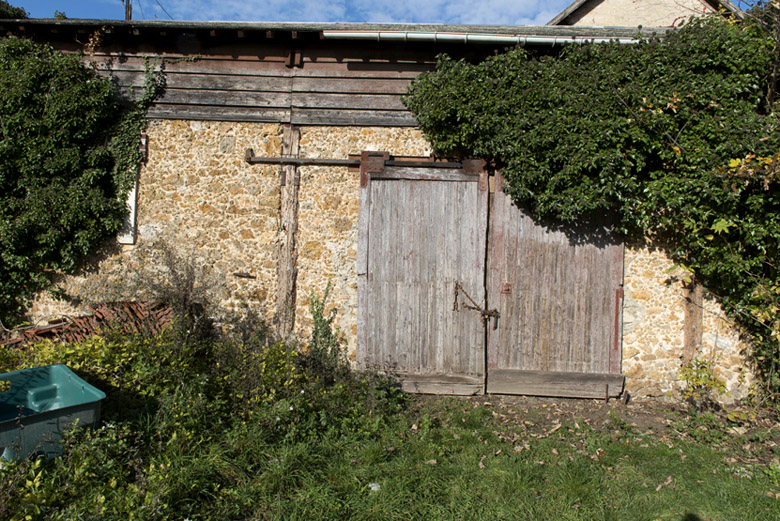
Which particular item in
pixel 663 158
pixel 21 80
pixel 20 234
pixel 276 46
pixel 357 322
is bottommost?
pixel 357 322

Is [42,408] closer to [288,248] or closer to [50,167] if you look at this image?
[288,248]

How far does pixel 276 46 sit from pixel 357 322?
3.68 metres

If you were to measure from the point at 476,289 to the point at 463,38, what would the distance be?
9.82 feet

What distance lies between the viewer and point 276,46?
20.0 feet

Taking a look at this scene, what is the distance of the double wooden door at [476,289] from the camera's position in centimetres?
574

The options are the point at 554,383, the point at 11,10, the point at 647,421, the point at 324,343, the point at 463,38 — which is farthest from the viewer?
the point at 11,10

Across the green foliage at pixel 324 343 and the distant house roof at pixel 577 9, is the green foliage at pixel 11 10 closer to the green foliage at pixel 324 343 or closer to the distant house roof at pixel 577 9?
the green foliage at pixel 324 343

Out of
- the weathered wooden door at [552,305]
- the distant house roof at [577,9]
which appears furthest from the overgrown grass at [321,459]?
the distant house roof at [577,9]

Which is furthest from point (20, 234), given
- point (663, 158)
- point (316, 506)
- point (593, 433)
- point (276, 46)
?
point (663, 158)

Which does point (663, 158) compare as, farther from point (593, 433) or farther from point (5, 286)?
point (5, 286)

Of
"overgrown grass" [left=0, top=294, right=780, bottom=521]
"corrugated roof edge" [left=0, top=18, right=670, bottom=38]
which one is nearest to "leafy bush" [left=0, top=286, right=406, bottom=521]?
"overgrown grass" [left=0, top=294, right=780, bottom=521]

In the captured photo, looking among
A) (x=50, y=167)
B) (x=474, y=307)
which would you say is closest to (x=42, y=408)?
(x=50, y=167)

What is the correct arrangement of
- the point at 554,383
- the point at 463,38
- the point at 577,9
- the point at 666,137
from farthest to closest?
the point at 577,9 < the point at 554,383 < the point at 463,38 < the point at 666,137

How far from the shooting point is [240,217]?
19.6 ft
